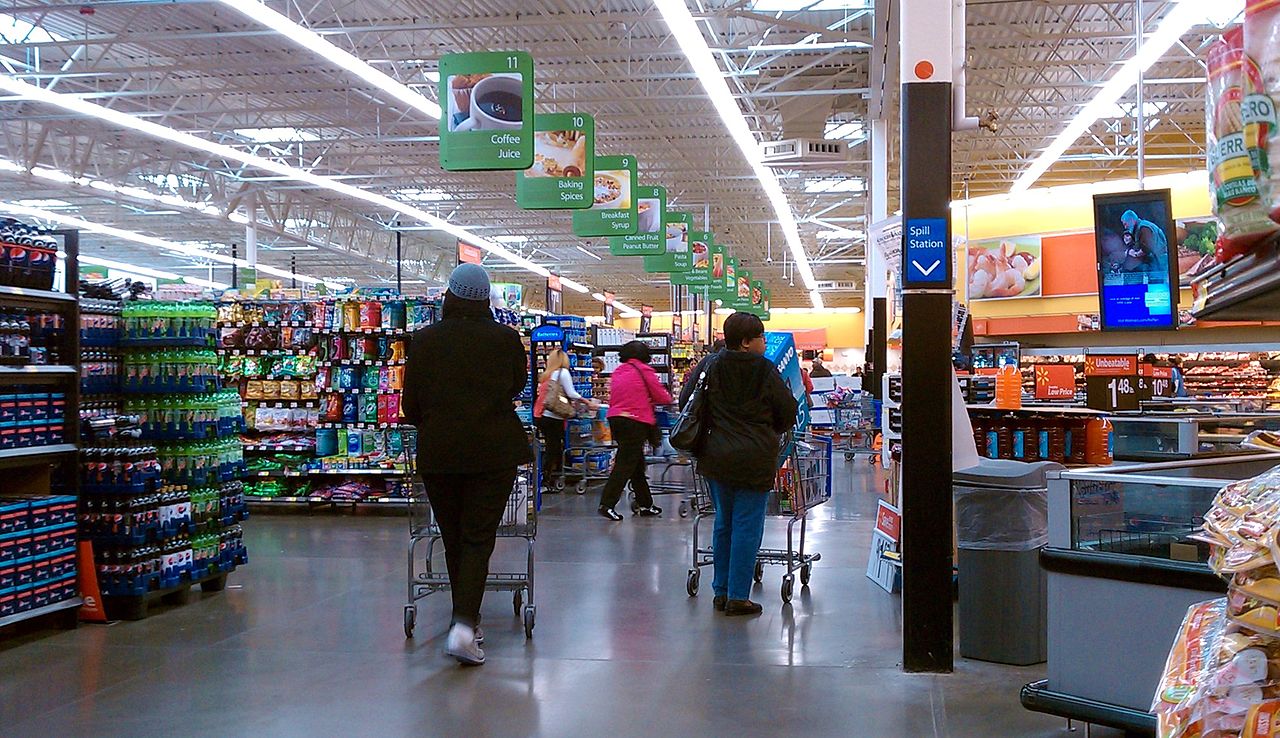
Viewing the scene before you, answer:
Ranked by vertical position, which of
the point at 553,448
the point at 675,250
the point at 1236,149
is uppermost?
the point at 675,250

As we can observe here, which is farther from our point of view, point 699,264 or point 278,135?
point 699,264

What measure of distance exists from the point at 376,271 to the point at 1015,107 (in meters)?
25.0

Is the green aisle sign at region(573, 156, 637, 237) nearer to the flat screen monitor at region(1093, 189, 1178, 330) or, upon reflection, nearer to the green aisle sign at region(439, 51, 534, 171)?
the green aisle sign at region(439, 51, 534, 171)

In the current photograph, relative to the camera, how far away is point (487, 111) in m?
10.5

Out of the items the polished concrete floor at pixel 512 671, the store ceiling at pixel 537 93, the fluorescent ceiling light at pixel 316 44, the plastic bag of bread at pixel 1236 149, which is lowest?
the polished concrete floor at pixel 512 671

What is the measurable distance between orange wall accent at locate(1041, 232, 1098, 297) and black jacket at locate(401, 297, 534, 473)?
62.5ft

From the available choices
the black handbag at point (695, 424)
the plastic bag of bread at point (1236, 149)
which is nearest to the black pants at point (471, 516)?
the black handbag at point (695, 424)

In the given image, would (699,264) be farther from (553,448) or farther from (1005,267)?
(553,448)

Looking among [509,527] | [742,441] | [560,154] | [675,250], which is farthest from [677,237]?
[509,527]

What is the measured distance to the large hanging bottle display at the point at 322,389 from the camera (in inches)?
413

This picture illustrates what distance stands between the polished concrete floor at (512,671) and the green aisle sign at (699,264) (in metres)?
14.2

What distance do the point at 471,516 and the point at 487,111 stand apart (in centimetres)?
646

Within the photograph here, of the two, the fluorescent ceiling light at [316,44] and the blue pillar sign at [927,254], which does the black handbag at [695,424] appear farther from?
the fluorescent ceiling light at [316,44]

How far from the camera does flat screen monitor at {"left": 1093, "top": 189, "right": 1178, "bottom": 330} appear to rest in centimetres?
825
